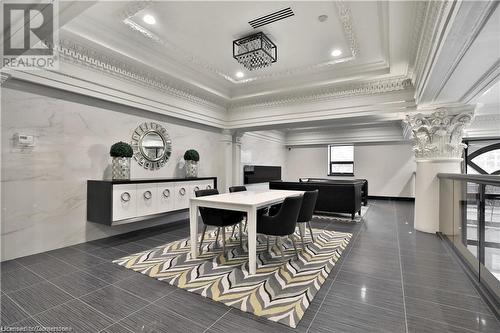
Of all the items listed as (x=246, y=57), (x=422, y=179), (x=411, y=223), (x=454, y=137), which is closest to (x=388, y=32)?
(x=246, y=57)

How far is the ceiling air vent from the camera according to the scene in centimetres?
263

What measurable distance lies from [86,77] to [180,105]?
1.70 m

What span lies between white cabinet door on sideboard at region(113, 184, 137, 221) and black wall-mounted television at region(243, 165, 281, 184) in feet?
14.5

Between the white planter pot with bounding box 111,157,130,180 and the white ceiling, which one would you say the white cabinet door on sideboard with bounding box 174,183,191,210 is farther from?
the white ceiling

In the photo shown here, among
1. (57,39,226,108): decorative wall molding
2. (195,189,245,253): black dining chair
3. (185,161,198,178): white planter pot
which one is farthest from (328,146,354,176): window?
(195,189,245,253): black dining chair

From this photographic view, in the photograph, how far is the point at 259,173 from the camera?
827 cm

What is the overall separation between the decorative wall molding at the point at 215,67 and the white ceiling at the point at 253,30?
0.4 inches

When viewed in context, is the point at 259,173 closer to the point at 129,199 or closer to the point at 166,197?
the point at 166,197

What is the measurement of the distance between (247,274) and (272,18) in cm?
289

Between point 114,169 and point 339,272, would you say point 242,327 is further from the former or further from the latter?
point 114,169

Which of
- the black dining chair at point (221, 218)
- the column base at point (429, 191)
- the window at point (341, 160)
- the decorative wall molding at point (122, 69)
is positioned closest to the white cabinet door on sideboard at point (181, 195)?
the black dining chair at point (221, 218)

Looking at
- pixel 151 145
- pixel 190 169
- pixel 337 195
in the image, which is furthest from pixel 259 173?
pixel 151 145

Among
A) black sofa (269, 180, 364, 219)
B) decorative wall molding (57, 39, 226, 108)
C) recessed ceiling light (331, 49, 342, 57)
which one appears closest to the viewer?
decorative wall molding (57, 39, 226, 108)

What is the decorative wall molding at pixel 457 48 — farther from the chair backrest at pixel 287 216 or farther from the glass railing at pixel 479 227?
the chair backrest at pixel 287 216
